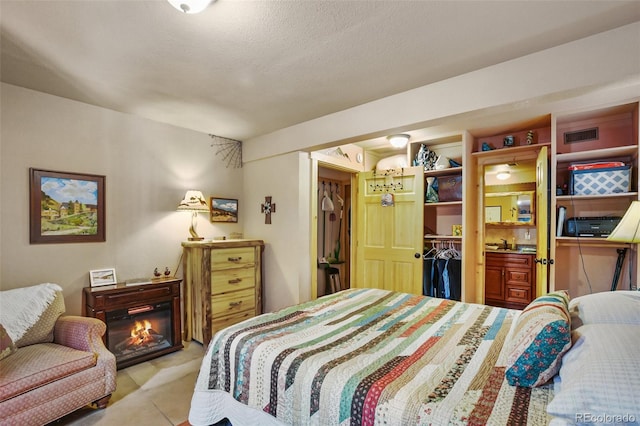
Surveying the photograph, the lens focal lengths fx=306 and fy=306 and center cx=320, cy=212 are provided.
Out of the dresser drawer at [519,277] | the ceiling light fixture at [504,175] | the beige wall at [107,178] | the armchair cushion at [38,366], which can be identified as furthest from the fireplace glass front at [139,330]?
the ceiling light fixture at [504,175]

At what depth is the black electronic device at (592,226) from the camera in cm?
274

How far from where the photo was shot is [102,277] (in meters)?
2.91

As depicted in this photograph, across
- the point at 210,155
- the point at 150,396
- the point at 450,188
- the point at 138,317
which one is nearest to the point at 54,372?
the point at 150,396

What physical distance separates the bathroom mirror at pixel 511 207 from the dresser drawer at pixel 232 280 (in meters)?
3.53

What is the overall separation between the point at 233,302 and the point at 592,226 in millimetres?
3626

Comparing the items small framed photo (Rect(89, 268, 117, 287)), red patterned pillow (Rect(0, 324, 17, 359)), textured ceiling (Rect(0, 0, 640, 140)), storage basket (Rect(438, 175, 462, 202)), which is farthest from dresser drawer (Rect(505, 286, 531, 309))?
red patterned pillow (Rect(0, 324, 17, 359))

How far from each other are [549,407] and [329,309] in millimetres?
1399

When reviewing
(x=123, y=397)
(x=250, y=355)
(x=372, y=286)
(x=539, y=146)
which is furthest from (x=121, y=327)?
(x=539, y=146)

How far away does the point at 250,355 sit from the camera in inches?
61.4

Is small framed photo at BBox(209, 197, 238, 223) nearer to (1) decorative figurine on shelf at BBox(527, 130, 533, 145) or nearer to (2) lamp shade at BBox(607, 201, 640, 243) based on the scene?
(1) decorative figurine on shelf at BBox(527, 130, 533, 145)

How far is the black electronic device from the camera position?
8.99 feet

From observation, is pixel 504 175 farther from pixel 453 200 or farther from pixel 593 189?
pixel 593 189

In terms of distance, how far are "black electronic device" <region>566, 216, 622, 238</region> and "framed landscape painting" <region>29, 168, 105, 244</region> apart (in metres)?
4.53

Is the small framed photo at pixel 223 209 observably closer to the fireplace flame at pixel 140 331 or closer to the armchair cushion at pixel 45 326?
the fireplace flame at pixel 140 331
